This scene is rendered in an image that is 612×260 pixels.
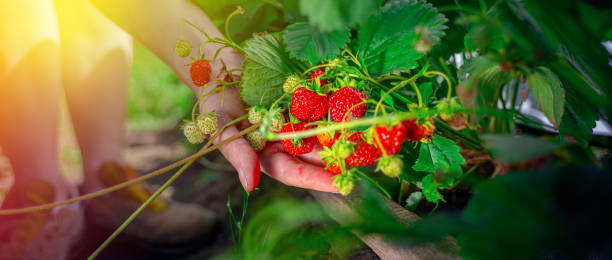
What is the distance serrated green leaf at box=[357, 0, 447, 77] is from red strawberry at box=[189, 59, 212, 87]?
261mm

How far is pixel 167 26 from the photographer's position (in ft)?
2.64

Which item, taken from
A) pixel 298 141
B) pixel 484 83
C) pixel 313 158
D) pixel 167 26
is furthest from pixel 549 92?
pixel 167 26

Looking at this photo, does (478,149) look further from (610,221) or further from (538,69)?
(610,221)

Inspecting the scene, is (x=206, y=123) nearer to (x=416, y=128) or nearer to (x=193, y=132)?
(x=193, y=132)

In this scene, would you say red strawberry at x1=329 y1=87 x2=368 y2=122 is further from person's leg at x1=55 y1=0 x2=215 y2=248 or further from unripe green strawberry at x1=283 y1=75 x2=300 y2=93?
person's leg at x1=55 y1=0 x2=215 y2=248

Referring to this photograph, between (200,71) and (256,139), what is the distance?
0.15m

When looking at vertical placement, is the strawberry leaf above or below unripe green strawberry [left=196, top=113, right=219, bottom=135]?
below

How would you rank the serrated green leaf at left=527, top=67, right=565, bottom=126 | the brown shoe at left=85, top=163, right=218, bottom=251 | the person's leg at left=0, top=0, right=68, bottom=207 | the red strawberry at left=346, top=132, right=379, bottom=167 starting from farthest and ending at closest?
the brown shoe at left=85, top=163, right=218, bottom=251 → the person's leg at left=0, top=0, right=68, bottom=207 → the red strawberry at left=346, top=132, right=379, bottom=167 → the serrated green leaf at left=527, top=67, right=565, bottom=126

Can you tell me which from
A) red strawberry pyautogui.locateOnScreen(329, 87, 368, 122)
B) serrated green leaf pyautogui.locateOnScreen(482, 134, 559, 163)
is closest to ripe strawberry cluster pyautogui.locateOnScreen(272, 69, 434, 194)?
red strawberry pyautogui.locateOnScreen(329, 87, 368, 122)

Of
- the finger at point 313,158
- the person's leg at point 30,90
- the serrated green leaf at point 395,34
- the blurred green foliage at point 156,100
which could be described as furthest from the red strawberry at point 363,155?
the blurred green foliage at point 156,100

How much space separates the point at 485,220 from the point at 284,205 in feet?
1.85

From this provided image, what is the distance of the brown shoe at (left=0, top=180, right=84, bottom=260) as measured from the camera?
99cm

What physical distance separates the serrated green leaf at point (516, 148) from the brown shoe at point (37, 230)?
3.88 feet

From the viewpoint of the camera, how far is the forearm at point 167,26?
2.33ft
